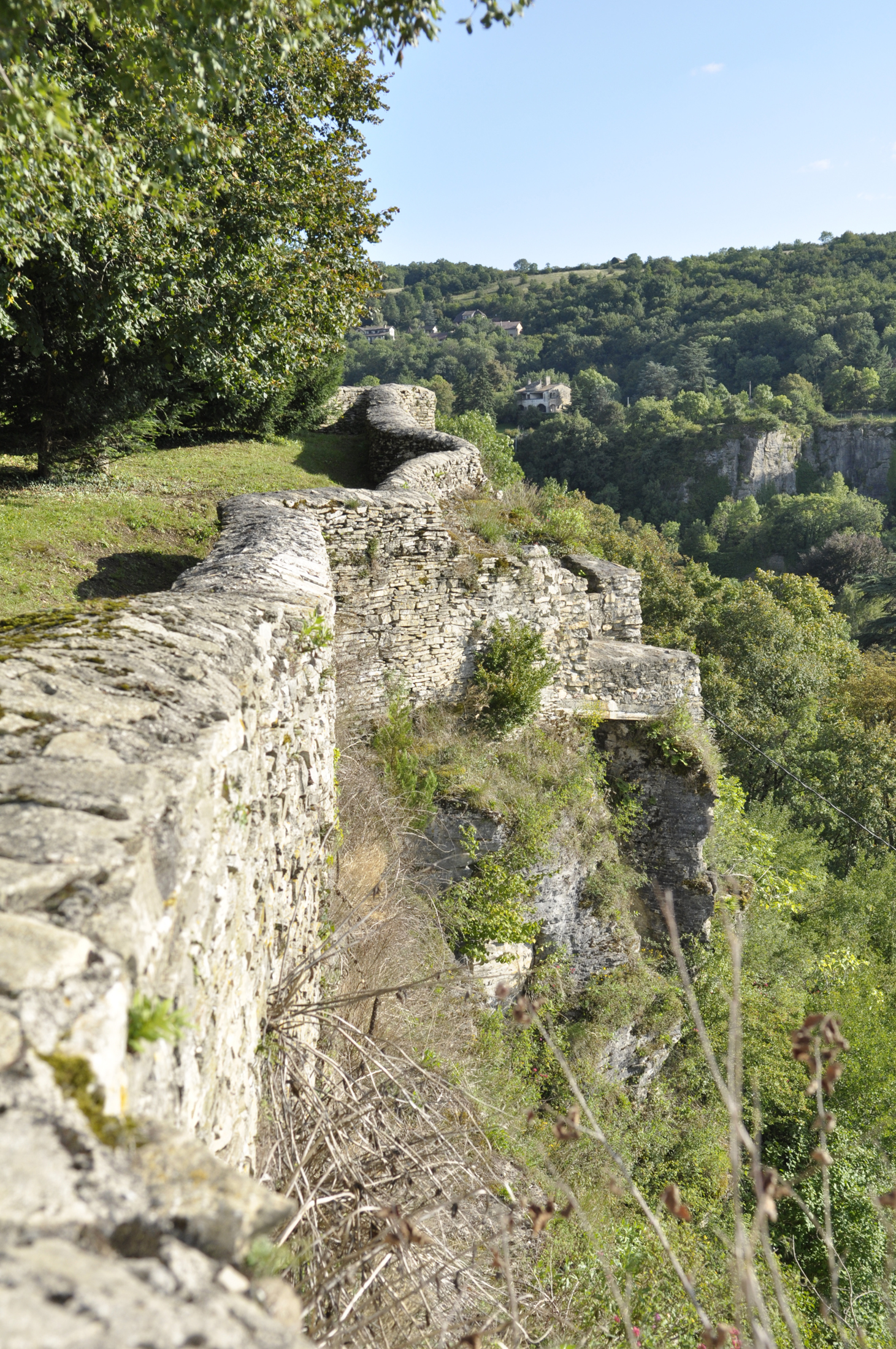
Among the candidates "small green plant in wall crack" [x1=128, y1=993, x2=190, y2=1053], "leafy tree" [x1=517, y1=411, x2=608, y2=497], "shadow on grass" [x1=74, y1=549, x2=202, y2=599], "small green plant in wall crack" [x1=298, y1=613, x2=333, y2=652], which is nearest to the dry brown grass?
"small green plant in wall crack" [x1=128, y1=993, x2=190, y2=1053]

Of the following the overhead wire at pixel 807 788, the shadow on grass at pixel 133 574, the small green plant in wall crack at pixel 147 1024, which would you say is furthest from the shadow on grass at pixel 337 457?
the small green plant in wall crack at pixel 147 1024

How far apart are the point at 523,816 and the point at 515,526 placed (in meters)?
3.72

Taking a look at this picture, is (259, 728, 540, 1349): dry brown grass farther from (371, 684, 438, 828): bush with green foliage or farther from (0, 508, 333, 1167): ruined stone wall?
(371, 684, 438, 828): bush with green foliage

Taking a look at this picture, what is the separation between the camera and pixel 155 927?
150cm

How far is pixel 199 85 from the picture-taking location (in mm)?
5566

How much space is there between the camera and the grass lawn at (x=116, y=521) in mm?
7145

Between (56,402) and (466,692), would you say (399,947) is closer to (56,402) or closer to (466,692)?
(466,692)

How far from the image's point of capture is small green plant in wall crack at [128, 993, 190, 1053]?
133 centimetres

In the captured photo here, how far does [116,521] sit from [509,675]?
16.7 feet

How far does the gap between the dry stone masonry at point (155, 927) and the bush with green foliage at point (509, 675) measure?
397 cm

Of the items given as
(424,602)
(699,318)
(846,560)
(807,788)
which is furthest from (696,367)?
(424,602)

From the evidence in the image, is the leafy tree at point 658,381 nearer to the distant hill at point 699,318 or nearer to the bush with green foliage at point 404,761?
the distant hill at point 699,318

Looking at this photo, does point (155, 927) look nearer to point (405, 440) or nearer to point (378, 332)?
point (405, 440)

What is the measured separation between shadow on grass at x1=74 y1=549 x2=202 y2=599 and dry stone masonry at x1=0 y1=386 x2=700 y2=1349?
3.22 m
